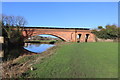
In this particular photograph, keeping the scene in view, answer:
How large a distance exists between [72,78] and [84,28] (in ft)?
100

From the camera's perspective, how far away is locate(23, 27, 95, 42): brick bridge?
30.5m

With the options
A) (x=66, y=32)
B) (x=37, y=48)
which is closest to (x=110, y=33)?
(x=66, y=32)

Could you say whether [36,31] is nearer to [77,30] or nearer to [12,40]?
[77,30]

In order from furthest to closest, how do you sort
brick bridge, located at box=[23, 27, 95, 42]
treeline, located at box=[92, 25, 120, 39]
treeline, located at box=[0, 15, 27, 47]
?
brick bridge, located at box=[23, 27, 95, 42] < treeline, located at box=[92, 25, 120, 39] < treeline, located at box=[0, 15, 27, 47]

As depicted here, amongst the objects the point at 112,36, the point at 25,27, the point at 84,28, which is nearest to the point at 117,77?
the point at 112,36

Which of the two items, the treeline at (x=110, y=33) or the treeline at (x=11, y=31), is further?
the treeline at (x=110, y=33)

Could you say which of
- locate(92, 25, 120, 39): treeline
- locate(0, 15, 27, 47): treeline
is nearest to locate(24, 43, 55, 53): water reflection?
locate(0, 15, 27, 47): treeline

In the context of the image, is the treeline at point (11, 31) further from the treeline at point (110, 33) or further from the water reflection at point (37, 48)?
the treeline at point (110, 33)

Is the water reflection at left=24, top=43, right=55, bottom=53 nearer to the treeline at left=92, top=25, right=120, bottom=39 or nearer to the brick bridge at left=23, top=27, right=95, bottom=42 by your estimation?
the brick bridge at left=23, top=27, right=95, bottom=42

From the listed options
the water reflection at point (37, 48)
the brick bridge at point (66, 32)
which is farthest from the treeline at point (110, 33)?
the water reflection at point (37, 48)

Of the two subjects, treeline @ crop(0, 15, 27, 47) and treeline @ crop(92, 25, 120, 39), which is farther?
treeline @ crop(92, 25, 120, 39)

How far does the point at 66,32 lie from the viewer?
31.6 metres

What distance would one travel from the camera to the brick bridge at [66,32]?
1200 inches

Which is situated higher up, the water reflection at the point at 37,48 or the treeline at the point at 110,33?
the treeline at the point at 110,33
